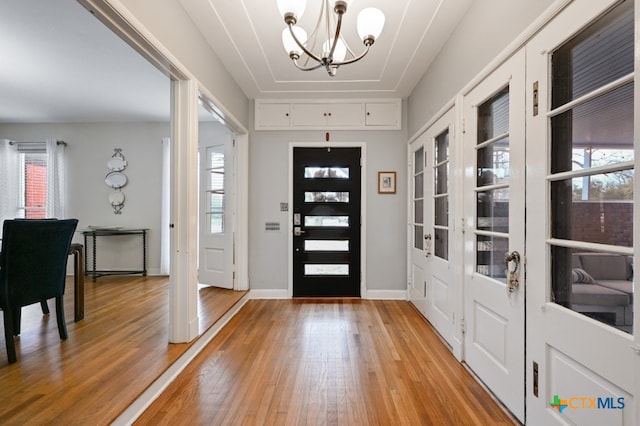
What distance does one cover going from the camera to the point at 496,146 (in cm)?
194

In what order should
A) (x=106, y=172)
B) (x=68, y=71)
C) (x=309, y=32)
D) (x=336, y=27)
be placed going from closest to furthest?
(x=336, y=27)
(x=309, y=32)
(x=68, y=71)
(x=106, y=172)

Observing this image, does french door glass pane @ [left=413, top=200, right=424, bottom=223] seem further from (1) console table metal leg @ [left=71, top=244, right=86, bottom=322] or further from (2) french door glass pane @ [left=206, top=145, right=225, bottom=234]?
(1) console table metal leg @ [left=71, top=244, right=86, bottom=322]

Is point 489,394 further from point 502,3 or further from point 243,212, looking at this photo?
point 243,212

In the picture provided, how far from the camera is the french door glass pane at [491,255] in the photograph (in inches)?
74.0

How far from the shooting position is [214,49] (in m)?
2.87

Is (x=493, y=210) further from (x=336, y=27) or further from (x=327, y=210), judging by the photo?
(x=327, y=210)

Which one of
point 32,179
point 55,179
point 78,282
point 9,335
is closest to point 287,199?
point 78,282

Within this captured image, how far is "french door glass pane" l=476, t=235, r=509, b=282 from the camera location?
1.88 metres

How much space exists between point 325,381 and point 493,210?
5.26 ft

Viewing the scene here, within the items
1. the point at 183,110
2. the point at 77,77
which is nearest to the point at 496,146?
the point at 183,110

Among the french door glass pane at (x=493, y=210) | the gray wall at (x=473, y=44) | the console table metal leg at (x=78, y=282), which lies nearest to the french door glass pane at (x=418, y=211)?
the gray wall at (x=473, y=44)

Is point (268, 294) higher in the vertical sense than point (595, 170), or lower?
lower

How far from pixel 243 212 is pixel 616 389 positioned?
3.61 m

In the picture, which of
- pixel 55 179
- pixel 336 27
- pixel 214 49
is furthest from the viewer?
pixel 55 179
